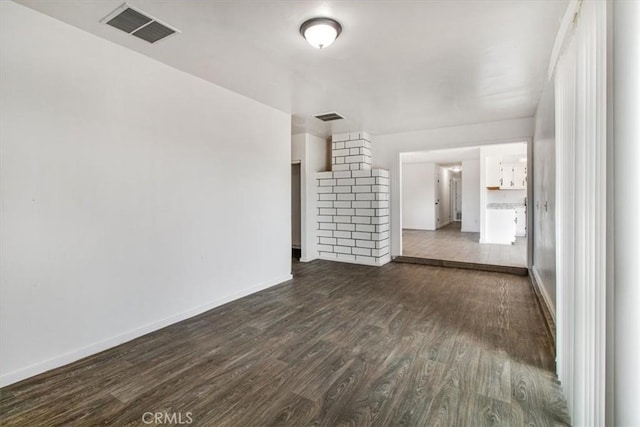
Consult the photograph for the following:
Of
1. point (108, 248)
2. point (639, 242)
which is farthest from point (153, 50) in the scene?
point (639, 242)

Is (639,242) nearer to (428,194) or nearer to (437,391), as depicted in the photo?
(437,391)

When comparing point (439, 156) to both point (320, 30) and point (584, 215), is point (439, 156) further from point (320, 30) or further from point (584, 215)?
point (584, 215)

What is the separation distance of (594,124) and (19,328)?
11.6 feet

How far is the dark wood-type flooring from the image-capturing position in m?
1.74

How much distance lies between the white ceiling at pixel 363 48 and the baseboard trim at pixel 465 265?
253 centimetres

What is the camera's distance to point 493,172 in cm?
789

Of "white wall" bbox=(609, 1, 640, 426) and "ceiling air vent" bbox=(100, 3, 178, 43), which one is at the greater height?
"ceiling air vent" bbox=(100, 3, 178, 43)

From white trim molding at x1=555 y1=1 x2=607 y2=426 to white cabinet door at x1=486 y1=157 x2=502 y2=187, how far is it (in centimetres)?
650

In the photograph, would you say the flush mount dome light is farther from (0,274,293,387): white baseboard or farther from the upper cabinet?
the upper cabinet

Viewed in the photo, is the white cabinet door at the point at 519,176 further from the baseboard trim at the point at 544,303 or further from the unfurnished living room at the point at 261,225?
the unfurnished living room at the point at 261,225

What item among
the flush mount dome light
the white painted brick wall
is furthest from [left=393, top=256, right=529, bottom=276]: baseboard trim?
the flush mount dome light

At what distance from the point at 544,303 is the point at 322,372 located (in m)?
2.76

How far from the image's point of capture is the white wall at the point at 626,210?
108 cm

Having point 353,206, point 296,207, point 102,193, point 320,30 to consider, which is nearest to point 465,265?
point 353,206
